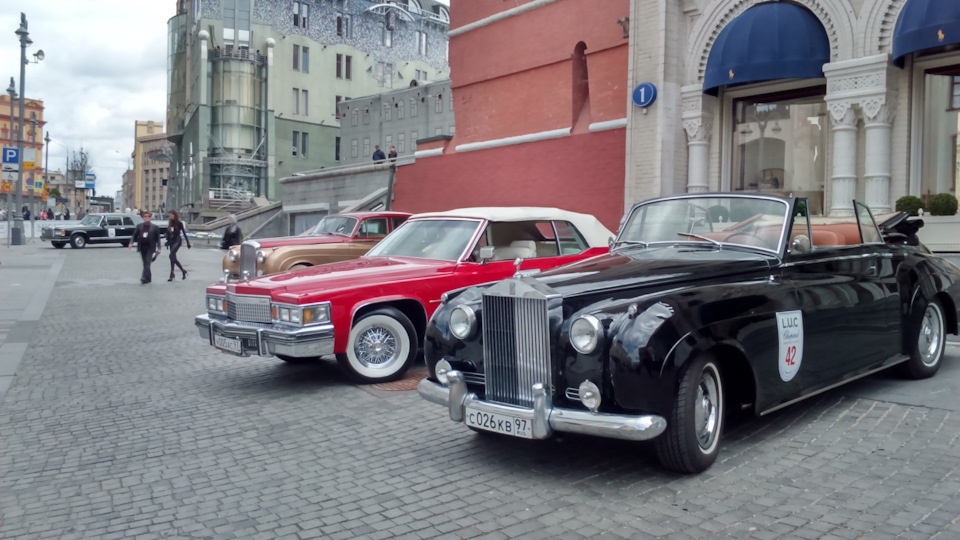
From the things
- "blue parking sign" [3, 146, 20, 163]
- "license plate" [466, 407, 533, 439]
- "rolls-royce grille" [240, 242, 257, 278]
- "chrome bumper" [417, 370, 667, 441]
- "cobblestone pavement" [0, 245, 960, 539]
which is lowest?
"cobblestone pavement" [0, 245, 960, 539]

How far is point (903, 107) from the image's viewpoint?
12.6m

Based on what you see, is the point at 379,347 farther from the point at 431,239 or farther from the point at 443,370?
the point at 443,370

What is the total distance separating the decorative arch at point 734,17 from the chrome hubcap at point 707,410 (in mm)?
10674

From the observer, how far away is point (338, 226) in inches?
504

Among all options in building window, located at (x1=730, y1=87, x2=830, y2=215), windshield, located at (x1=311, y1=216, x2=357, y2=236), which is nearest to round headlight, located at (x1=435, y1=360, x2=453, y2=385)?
windshield, located at (x1=311, y1=216, x2=357, y2=236)

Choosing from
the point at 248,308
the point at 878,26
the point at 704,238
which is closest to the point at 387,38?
the point at 878,26

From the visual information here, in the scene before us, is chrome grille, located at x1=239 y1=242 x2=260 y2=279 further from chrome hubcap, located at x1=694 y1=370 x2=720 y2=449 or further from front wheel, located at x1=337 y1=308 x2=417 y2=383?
chrome hubcap, located at x1=694 y1=370 x2=720 y2=449

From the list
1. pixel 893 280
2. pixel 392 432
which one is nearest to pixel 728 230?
pixel 893 280

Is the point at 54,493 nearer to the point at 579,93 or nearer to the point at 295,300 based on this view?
the point at 295,300

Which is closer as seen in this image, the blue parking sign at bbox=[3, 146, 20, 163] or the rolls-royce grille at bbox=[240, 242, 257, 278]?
the rolls-royce grille at bbox=[240, 242, 257, 278]

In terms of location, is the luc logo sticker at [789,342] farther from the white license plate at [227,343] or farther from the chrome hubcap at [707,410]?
the white license plate at [227,343]

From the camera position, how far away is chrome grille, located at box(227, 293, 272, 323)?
6.73 m

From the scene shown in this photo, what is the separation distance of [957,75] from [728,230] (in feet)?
31.5

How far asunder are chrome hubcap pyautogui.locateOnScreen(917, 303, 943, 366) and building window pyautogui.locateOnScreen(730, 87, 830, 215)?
295 inches
